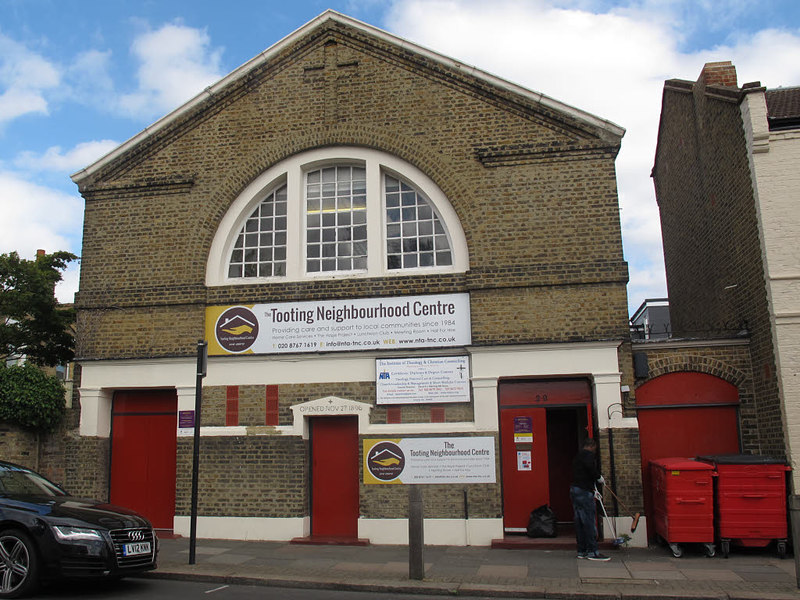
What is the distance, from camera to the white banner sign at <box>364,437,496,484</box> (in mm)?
11285

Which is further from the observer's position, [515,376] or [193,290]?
[193,290]

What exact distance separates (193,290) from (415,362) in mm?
4305

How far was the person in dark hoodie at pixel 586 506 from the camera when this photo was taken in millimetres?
9891

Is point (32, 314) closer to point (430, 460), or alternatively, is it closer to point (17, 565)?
point (17, 565)

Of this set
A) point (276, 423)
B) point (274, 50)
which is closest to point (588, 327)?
point (276, 423)

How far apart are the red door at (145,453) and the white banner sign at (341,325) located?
1659 mm

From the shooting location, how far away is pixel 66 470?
12.6m

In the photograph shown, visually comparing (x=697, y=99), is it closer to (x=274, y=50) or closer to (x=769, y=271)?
(x=769, y=271)

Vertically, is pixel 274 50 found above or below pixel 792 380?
above

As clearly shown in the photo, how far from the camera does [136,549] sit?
7.98 meters

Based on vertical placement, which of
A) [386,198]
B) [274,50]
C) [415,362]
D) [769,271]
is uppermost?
[274,50]

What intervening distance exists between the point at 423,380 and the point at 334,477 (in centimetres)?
232

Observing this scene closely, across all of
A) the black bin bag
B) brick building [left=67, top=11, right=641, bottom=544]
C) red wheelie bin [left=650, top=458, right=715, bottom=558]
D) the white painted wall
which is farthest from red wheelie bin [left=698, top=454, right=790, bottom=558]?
the black bin bag

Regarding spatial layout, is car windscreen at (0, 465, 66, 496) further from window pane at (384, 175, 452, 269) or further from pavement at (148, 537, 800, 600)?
window pane at (384, 175, 452, 269)
